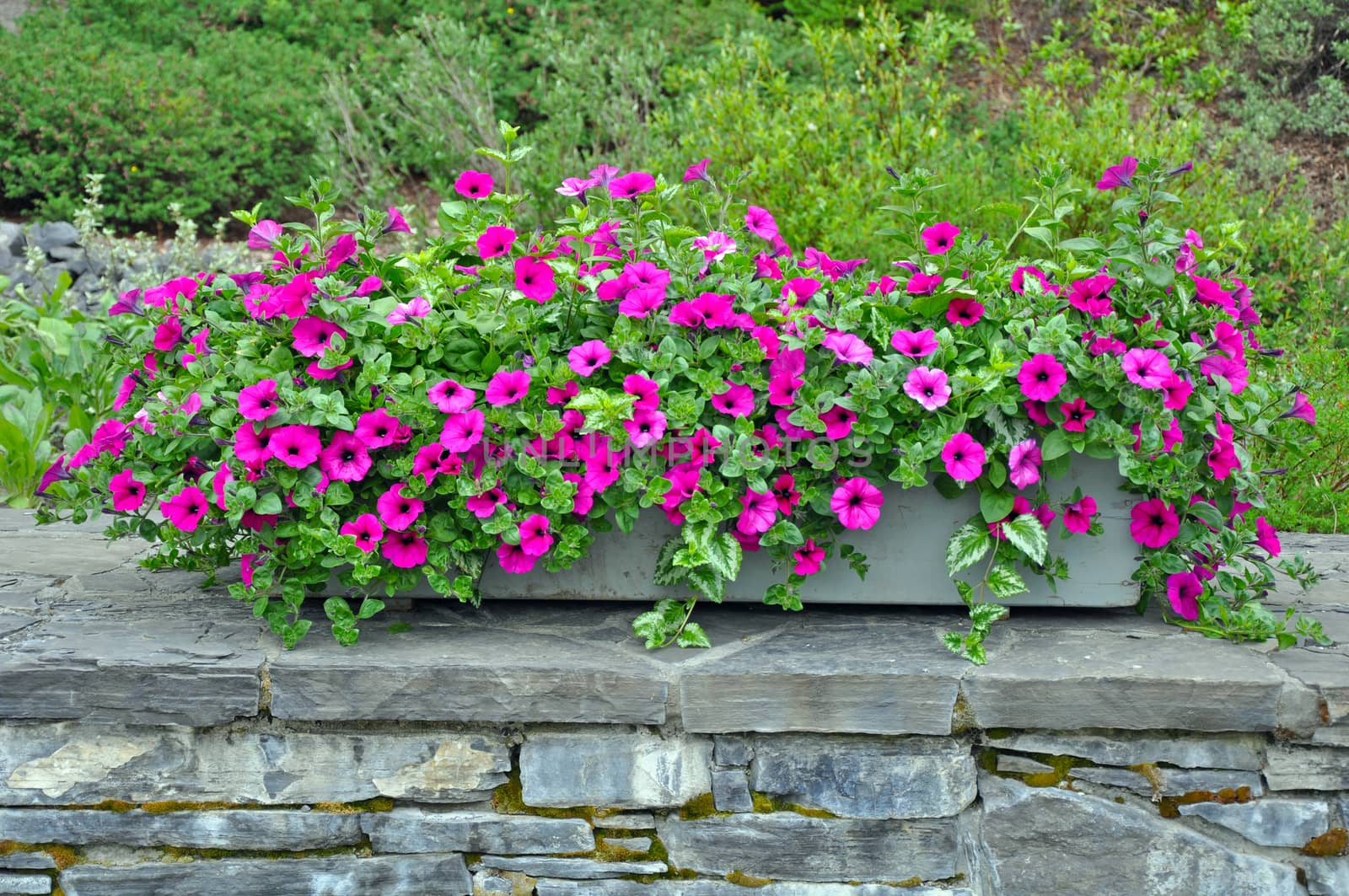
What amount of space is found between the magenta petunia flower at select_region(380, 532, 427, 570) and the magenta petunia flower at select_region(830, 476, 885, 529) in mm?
611

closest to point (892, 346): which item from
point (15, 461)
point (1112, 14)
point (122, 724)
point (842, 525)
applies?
point (842, 525)

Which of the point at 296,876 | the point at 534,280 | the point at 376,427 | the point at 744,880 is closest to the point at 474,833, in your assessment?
the point at 296,876

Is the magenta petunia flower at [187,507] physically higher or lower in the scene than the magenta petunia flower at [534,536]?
higher

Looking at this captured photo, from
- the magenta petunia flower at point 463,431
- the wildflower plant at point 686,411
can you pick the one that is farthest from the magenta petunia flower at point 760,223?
the magenta petunia flower at point 463,431

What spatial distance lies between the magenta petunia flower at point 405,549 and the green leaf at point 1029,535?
859 millimetres

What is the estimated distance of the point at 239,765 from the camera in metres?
1.68

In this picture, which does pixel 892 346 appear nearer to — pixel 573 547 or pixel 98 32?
pixel 573 547

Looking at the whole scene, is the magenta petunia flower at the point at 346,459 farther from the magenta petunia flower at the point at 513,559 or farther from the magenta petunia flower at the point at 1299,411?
the magenta petunia flower at the point at 1299,411

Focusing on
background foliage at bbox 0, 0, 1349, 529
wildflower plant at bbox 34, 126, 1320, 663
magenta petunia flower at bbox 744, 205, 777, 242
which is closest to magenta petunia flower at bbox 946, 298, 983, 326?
wildflower plant at bbox 34, 126, 1320, 663

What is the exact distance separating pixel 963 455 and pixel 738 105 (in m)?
3.13

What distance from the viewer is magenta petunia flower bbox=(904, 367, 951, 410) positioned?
63.1 inches

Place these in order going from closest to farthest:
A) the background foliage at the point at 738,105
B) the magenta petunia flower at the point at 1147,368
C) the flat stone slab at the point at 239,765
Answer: the magenta petunia flower at the point at 1147,368
the flat stone slab at the point at 239,765
the background foliage at the point at 738,105

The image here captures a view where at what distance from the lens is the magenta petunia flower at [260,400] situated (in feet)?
5.24

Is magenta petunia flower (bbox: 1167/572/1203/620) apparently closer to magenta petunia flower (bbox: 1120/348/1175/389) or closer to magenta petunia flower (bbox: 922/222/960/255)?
magenta petunia flower (bbox: 1120/348/1175/389)
